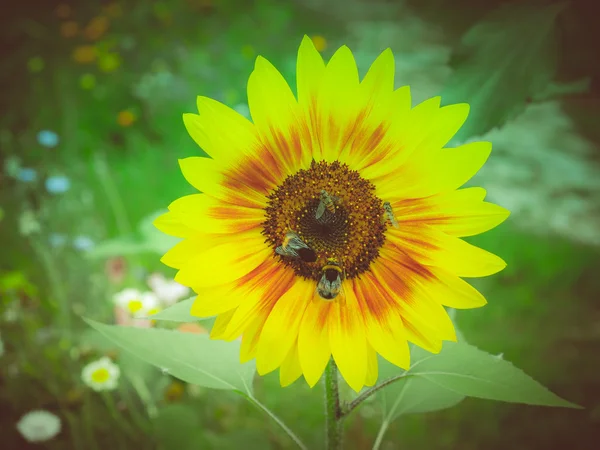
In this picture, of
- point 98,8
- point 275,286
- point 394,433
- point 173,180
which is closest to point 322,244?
point 275,286

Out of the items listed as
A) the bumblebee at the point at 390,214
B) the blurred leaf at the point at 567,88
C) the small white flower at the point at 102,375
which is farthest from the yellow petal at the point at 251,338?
the small white flower at the point at 102,375

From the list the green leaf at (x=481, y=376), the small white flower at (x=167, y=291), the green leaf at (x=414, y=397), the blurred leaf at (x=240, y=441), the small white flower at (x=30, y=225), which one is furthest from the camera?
the small white flower at (x=30, y=225)

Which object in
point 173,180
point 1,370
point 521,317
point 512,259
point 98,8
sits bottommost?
point 1,370

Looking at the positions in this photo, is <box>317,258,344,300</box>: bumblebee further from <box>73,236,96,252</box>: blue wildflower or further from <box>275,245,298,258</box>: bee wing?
<box>73,236,96,252</box>: blue wildflower

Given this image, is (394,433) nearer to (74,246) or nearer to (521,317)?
(521,317)

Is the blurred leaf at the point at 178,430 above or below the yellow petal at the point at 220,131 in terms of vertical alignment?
below

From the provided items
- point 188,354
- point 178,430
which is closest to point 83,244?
point 178,430

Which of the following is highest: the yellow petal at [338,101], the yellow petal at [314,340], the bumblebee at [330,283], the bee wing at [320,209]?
the yellow petal at [338,101]

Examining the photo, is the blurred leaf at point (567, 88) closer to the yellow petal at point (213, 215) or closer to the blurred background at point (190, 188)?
the blurred background at point (190, 188)
